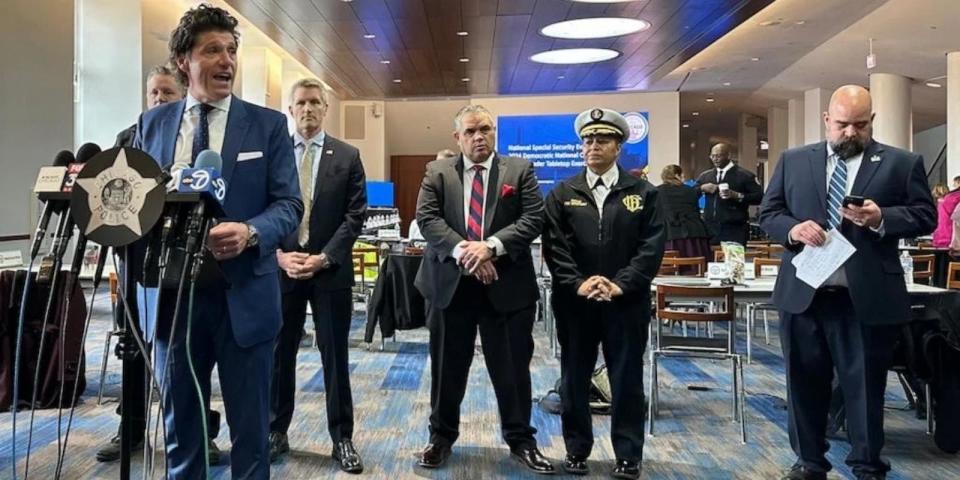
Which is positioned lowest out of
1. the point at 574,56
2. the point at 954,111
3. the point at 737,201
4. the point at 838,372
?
the point at 838,372

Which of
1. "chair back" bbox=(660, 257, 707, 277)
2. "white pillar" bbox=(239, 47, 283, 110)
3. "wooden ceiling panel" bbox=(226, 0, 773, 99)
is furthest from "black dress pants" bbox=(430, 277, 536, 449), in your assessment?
"white pillar" bbox=(239, 47, 283, 110)

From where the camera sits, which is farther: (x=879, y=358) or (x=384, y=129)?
(x=384, y=129)

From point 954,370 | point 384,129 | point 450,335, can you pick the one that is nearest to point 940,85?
point 384,129

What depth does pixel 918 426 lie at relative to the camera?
12.6ft

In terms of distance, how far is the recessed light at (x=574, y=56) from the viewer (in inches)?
431

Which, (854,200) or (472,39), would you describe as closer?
(854,200)

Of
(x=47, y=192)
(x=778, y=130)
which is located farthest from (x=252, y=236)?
(x=778, y=130)

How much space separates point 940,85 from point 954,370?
44.9 ft

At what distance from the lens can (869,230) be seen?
2641 mm

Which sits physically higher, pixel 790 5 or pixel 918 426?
pixel 790 5

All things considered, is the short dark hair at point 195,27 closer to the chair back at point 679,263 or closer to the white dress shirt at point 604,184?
the white dress shirt at point 604,184

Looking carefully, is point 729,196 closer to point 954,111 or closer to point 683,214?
point 683,214

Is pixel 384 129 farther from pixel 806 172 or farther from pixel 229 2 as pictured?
pixel 806 172

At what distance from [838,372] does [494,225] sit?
4.70ft
